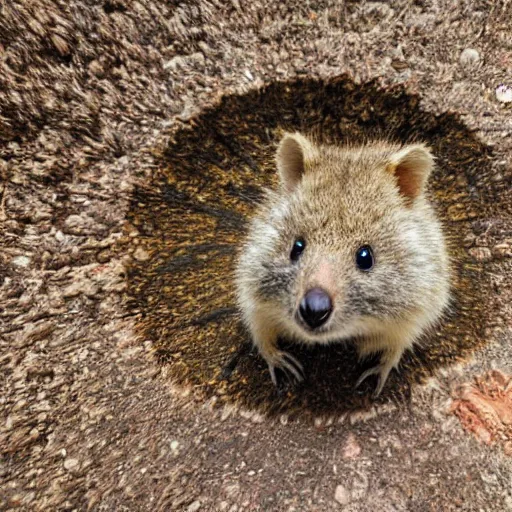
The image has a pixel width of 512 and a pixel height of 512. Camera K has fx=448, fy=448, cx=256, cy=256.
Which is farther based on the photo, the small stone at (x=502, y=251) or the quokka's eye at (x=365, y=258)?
the small stone at (x=502, y=251)

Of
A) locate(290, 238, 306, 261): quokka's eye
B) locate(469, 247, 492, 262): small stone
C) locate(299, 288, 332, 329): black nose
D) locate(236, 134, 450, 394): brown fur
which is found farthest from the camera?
locate(469, 247, 492, 262): small stone

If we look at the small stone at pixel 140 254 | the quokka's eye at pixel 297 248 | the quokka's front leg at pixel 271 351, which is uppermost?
the quokka's eye at pixel 297 248

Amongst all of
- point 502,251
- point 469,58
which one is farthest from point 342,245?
point 469,58

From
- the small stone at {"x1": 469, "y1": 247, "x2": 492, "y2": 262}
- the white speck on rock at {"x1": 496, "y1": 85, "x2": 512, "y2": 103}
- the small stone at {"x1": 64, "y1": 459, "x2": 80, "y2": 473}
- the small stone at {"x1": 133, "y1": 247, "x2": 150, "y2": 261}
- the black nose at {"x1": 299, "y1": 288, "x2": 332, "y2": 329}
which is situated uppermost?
the white speck on rock at {"x1": 496, "y1": 85, "x2": 512, "y2": 103}

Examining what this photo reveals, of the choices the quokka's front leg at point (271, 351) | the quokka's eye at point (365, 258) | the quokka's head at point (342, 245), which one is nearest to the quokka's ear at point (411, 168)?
the quokka's head at point (342, 245)

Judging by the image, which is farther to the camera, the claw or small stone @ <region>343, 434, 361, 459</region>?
the claw

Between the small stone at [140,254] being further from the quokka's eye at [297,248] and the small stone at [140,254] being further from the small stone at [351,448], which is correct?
the small stone at [351,448]

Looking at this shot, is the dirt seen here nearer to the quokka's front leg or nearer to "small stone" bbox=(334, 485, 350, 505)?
"small stone" bbox=(334, 485, 350, 505)

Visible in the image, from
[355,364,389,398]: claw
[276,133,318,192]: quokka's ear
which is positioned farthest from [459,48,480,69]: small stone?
[355,364,389,398]: claw
